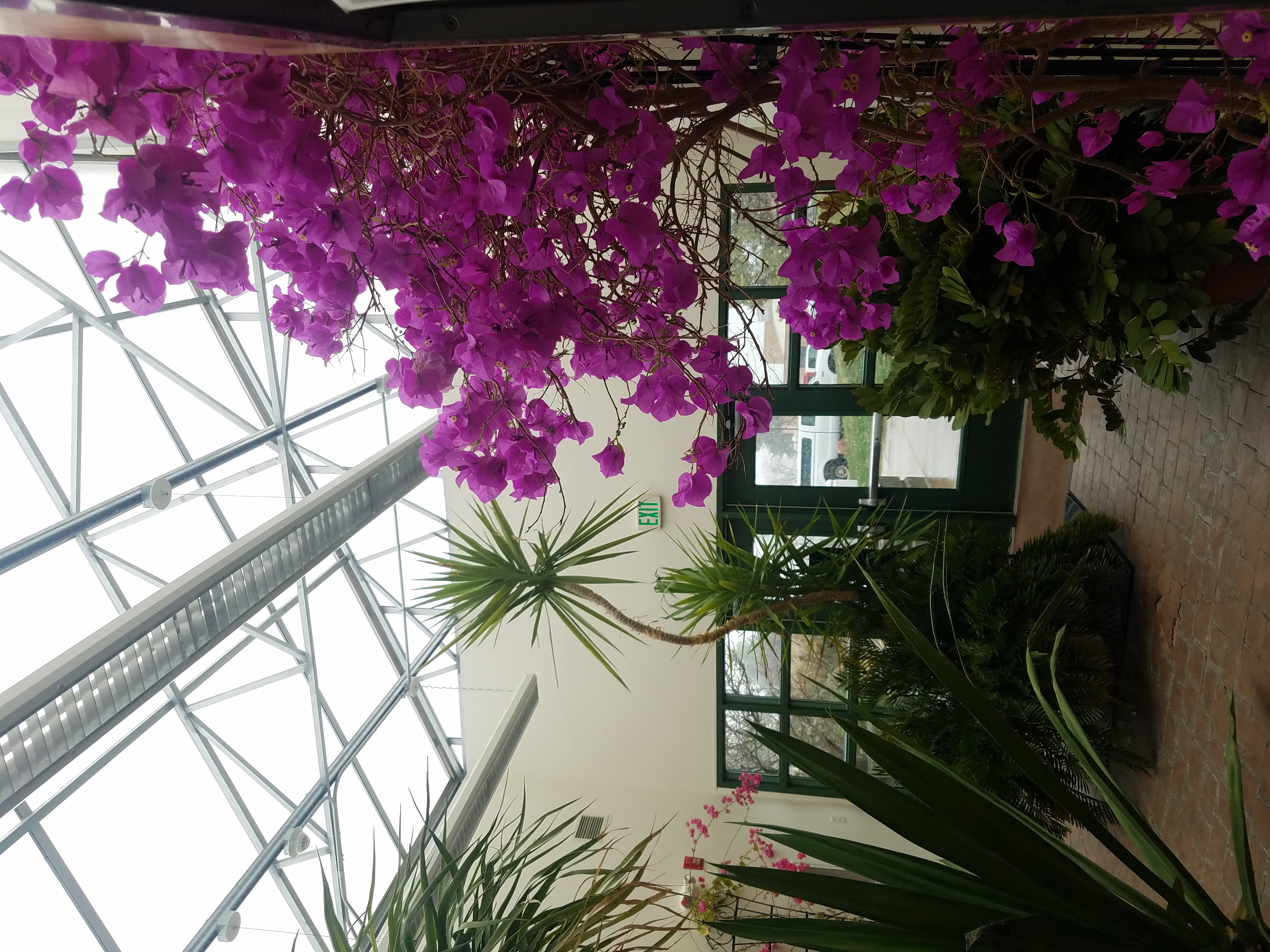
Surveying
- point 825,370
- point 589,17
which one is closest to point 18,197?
point 589,17

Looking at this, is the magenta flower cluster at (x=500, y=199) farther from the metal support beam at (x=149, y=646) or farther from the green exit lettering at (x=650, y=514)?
the green exit lettering at (x=650, y=514)

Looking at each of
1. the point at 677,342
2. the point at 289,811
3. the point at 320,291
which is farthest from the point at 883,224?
the point at 289,811

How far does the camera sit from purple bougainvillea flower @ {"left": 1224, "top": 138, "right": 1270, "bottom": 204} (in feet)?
3.89

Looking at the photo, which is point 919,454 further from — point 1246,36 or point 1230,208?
point 1246,36

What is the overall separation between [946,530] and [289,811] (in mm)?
3445

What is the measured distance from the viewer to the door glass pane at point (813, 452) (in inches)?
217

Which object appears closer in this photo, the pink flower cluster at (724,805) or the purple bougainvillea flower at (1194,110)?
Result: the purple bougainvillea flower at (1194,110)

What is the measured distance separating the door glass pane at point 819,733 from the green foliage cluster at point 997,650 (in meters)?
2.41

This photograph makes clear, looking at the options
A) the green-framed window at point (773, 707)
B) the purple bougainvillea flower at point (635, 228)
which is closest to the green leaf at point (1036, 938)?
the purple bougainvillea flower at point (635, 228)

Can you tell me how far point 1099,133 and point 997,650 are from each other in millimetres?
2428

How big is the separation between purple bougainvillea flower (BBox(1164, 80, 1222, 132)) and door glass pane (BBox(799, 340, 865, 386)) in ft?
13.4

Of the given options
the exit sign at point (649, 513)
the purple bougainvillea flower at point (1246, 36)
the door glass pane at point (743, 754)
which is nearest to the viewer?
the purple bougainvillea flower at point (1246, 36)

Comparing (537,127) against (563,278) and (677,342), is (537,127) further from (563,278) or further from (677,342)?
(677,342)

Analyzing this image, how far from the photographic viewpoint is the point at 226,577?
204 cm
